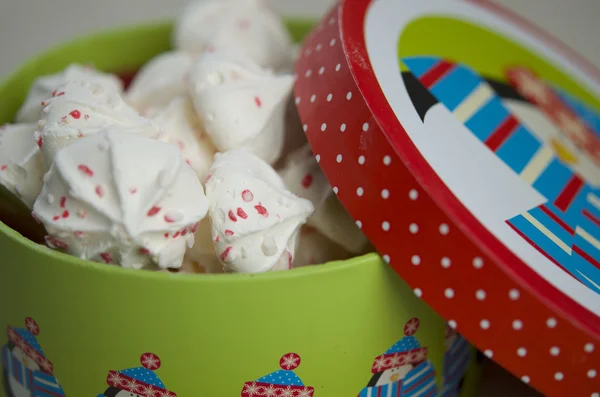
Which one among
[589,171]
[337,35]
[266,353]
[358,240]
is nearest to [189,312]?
[266,353]

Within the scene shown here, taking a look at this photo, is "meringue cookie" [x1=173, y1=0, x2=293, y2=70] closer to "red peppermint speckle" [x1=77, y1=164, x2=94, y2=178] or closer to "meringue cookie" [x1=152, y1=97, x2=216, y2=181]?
"meringue cookie" [x1=152, y1=97, x2=216, y2=181]

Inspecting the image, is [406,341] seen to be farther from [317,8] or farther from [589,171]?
[317,8]

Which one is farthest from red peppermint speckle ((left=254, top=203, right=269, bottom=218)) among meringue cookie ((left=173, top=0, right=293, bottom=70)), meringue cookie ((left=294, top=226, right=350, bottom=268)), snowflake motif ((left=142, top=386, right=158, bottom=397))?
meringue cookie ((left=173, top=0, right=293, bottom=70))

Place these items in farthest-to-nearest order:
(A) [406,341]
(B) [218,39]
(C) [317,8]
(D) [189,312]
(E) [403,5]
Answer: (C) [317,8], (B) [218,39], (E) [403,5], (A) [406,341], (D) [189,312]

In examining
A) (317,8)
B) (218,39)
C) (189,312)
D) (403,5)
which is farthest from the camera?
(317,8)

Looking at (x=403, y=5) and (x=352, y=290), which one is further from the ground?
(x=403, y=5)

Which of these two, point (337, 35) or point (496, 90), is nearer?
point (337, 35)
